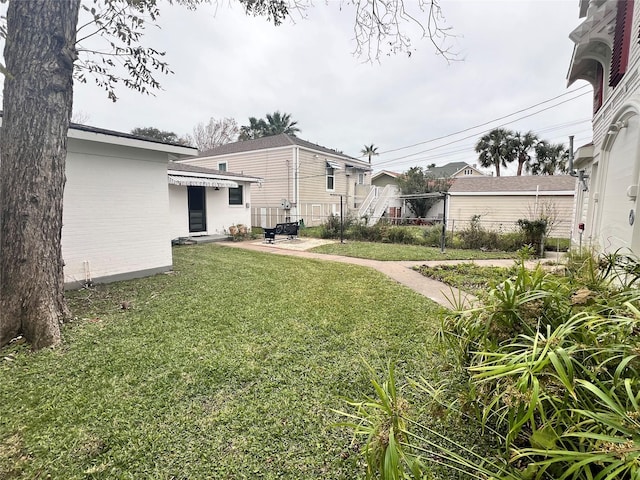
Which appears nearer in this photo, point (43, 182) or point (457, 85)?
point (43, 182)

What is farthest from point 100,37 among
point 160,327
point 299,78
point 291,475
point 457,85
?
point 457,85

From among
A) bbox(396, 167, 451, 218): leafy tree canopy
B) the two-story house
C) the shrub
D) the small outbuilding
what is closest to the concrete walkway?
the shrub

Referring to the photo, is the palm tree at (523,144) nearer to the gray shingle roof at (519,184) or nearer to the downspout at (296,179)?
the gray shingle roof at (519,184)

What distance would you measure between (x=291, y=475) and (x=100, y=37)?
7621 mm

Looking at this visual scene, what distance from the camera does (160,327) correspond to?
14.2ft

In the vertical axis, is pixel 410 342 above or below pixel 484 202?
below

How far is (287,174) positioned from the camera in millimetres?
19688

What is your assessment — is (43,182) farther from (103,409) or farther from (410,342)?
(410,342)

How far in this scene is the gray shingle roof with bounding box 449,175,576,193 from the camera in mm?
18438

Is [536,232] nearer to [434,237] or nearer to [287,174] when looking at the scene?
[434,237]

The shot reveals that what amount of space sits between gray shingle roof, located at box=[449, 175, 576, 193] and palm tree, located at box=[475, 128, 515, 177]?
32.1 ft

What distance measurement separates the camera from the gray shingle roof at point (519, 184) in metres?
18.4

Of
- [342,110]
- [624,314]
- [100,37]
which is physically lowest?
[624,314]

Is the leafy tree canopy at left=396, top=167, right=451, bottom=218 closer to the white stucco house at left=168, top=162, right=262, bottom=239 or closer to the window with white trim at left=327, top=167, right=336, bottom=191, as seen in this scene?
the window with white trim at left=327, top=167, right=336, bottom=191
